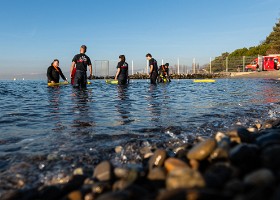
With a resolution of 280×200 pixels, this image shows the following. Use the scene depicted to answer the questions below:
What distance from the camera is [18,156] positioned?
11.6ft

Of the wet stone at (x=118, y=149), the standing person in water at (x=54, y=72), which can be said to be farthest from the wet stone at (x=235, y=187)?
the standing person in water at (x=54, y=72)

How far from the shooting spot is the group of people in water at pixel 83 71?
13.6 meters

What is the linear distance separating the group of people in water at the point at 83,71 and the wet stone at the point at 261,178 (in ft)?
40.3

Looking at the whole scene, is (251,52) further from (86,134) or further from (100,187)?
(100,187)

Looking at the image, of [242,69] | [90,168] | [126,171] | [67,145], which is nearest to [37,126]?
[67,145]

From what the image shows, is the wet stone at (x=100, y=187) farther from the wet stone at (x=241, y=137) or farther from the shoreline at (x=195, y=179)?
the wet stone at (x=241, y=137)

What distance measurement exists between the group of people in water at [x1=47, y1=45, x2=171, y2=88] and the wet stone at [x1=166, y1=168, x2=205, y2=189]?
12076 millimetres

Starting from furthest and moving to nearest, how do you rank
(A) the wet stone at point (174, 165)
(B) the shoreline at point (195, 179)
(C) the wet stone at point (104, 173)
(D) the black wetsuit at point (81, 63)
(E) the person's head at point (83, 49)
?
(D) the black wetsuit at point (81, 63)
(E) the person's head at point (83, 49)
(C) the wet stone at point (104, 173)
(A) the wet stone at point (174, 165)
(B) the shoreline at point (195, 179)

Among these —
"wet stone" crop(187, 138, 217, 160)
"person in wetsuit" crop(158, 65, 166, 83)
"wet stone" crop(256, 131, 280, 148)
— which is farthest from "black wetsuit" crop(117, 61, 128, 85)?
"wet stone" crop(187, 138, 217, 160)

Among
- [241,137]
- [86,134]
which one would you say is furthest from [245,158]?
[86,134]

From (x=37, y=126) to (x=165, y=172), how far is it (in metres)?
3.71

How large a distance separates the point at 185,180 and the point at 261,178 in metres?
0.46

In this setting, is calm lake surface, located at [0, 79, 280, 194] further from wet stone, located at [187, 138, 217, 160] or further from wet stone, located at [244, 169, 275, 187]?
wet stone, located at [244, 169, 275, 187]

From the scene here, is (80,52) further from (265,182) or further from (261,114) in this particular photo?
(265,182)
